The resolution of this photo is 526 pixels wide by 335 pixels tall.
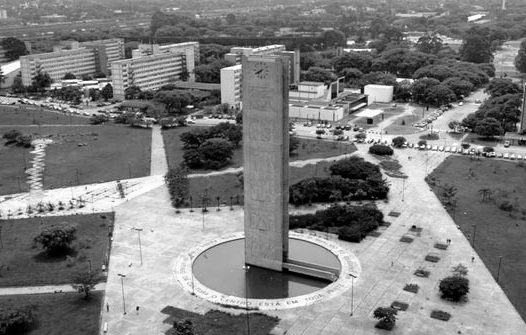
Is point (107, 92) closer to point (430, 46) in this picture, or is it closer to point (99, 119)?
point (99, 119)

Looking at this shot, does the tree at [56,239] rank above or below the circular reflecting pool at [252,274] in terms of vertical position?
above

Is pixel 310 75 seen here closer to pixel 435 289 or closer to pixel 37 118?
pixel 37 118

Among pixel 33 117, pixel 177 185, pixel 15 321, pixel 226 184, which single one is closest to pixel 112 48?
pixel 33 117

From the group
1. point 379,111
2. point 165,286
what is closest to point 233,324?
point 165,286

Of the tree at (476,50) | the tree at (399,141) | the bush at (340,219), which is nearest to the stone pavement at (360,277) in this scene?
the bush at (340,219)

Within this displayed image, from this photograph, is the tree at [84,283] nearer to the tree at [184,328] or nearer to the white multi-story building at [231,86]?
the tree at [184,328]
